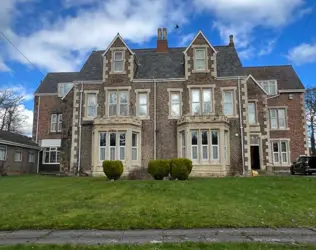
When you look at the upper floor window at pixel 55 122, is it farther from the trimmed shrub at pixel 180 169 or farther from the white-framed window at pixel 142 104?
the trimmed shrub at pixel 180 169

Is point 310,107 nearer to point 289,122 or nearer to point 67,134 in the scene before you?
point 289,122

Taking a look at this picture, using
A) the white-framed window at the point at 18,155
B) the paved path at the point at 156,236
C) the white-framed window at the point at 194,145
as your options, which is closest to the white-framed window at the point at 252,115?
the white-framed window at the point at 194,145

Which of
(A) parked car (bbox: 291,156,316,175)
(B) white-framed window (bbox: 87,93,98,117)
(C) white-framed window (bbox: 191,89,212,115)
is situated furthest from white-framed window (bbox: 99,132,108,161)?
(A) parked car (bbox: 291,156,316,175)

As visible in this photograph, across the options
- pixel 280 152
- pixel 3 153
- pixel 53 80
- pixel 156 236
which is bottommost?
pixel 156 236

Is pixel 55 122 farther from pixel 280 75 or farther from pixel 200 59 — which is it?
pixel 280 75

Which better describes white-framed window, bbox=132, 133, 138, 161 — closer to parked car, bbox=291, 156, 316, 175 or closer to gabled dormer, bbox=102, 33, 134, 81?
gabled dormer, bbox=102, 33, 134, 81

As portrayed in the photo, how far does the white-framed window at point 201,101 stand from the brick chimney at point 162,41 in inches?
294

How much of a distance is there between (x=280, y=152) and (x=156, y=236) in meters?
27.3

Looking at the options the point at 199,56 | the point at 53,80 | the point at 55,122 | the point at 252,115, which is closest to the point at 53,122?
the point at 55,122

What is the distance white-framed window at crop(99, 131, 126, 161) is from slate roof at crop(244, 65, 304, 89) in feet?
64.1

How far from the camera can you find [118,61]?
25.6 metres

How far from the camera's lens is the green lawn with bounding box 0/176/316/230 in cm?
865

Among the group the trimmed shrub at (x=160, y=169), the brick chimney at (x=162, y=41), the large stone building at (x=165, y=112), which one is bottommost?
the trimmed shrub at (x=160, y=169)

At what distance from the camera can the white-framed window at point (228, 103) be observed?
78.7 feet
